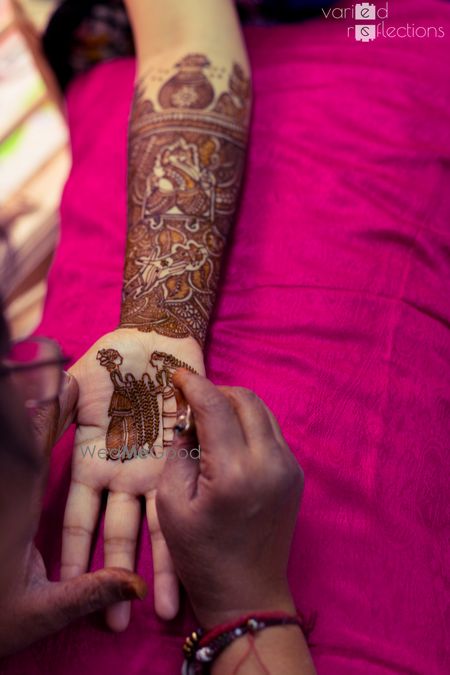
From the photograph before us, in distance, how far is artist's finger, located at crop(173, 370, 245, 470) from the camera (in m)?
0.78

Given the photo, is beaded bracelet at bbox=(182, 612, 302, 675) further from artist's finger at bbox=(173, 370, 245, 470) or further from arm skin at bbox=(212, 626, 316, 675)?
artist's finger at bbox=(173, 370, 245, 470)

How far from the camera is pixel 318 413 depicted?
99 cm

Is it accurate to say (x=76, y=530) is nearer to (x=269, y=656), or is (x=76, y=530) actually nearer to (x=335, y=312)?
(x=269, y=656)

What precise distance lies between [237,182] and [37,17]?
1712 mm

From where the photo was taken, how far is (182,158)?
1.22 meters

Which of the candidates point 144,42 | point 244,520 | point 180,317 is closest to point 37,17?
point 144,42

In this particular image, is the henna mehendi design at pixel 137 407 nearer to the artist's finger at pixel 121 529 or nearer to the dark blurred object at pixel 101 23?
the artist's finger at pixel 121 529

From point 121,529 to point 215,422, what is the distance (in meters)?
0.22

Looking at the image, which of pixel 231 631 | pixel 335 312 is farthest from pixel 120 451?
pixel 335 312

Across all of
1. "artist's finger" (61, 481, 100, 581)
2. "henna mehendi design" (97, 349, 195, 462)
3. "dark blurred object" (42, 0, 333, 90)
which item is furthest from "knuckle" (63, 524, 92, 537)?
"dark blurred object" (42, 0, 333, 90)

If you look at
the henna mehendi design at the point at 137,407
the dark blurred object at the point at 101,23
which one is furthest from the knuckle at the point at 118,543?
the dark blurred object at the point at 101,23

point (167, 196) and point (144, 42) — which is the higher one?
point (144, 42)

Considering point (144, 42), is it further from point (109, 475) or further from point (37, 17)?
point (37, 17)

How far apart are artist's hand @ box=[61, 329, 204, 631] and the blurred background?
3.45ft
